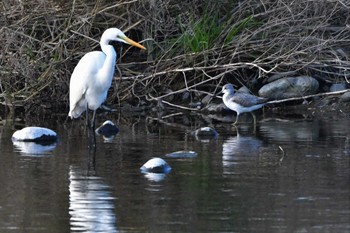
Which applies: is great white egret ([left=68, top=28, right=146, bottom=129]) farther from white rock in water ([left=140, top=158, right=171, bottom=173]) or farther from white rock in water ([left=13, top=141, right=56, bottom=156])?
white rock in water ([left=140, top=158, right=171, bottom=173])

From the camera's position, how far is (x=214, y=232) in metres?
7.21

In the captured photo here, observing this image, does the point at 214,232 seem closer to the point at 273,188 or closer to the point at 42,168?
the point at 273,188

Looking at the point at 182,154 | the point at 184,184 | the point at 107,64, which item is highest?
the point at 107,64

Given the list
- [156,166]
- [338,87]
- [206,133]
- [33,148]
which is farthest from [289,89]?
[156,166]

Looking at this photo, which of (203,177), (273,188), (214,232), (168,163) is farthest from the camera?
(168,163)

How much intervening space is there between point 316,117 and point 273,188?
5.93 metres

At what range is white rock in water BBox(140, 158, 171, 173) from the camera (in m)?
9.81

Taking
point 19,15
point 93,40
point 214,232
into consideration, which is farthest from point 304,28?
point 214,232

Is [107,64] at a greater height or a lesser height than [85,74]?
greater

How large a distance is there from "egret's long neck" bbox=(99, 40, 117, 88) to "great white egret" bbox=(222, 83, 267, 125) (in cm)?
249

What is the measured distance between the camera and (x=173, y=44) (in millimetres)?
15609

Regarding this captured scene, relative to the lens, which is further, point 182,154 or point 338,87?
point 338,87

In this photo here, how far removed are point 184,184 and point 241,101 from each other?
5.32 m

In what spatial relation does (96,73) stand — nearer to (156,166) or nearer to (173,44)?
(156,166)
